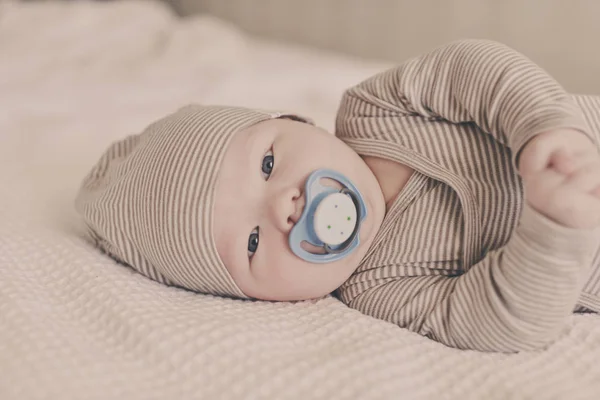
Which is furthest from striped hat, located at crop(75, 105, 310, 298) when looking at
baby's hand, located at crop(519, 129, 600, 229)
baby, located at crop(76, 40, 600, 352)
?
baby's hand, located at crop(519, 129, 600, 229)

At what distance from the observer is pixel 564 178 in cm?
64

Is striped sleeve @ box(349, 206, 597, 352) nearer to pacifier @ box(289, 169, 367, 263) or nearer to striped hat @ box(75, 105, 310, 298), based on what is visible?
pacifier @ box(289, 169, 367, 263)

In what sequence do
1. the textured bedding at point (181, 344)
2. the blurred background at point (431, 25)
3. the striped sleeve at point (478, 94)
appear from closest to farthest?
the textured bedding at point (181, 344), the striped sleeve at point (478, 94), the blurred background at point (431, 25)

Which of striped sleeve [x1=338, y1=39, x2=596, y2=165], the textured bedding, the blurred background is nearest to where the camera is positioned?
the textured bedding

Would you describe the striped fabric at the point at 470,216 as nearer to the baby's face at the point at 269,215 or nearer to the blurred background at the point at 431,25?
the baby's face at the point at 269,215

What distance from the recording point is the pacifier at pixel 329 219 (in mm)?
763

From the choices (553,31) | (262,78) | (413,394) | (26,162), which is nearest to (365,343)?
(413,394)

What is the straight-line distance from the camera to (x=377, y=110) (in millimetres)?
919

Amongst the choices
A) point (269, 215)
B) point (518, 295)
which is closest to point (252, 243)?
point (269, 215)

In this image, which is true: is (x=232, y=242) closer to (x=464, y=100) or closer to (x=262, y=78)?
(x=464, y=100)

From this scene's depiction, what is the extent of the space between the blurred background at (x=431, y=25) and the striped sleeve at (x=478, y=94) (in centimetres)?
89

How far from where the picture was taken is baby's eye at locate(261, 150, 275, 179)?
80 centimetres

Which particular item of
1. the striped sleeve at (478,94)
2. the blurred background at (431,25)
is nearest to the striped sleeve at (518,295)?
the striped sleeve at (478,94)

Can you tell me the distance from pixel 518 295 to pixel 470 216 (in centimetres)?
14
